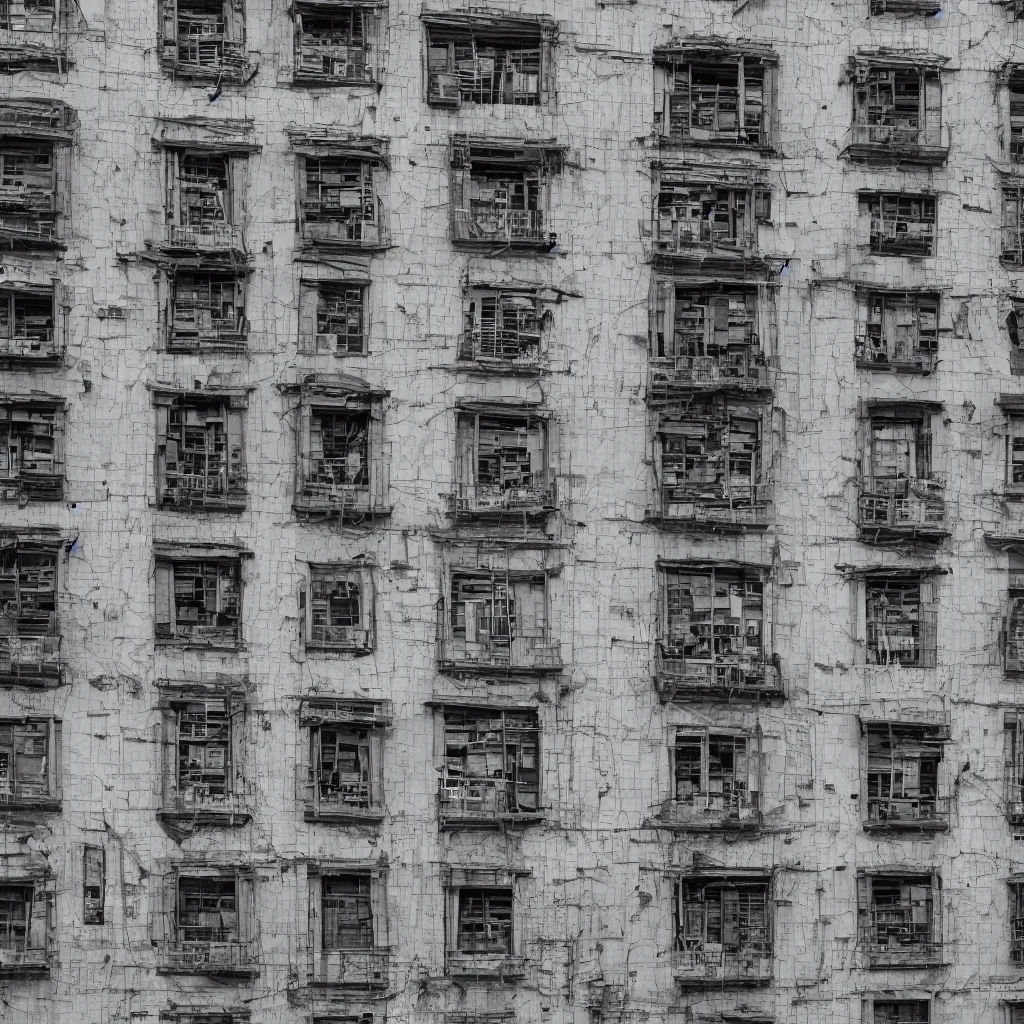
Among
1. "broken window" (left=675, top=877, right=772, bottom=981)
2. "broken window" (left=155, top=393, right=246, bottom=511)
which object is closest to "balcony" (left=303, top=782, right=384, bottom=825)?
"broken window" (left=155, top=393, right=246, bottom=511)

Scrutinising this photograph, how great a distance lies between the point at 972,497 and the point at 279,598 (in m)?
14.0

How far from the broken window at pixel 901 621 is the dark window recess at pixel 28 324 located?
1681cm

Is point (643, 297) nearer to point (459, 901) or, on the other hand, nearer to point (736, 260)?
point (736, 260)

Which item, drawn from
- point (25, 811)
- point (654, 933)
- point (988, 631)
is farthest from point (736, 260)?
point (25, 811)

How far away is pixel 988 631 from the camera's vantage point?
39781 mm

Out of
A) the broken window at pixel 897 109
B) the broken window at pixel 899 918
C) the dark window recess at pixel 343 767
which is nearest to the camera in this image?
the dark window recess at pixel 343 767

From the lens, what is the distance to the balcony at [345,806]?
38.0 m

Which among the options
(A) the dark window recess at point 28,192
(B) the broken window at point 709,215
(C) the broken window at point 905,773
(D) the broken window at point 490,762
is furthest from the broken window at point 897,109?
(A) the dark window recess at point 28,192

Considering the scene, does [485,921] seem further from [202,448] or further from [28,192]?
[28,192]

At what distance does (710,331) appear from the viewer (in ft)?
131

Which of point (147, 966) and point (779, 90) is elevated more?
point (779, 90)

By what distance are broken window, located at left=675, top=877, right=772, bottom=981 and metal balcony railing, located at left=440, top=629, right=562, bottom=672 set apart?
5.06m

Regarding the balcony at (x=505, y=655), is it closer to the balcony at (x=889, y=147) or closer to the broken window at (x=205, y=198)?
the broken window at (x=205, y=198)

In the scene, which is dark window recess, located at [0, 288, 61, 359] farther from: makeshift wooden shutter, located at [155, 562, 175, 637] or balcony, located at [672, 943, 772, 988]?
balcony, located at [672, 943, 772, 988]
